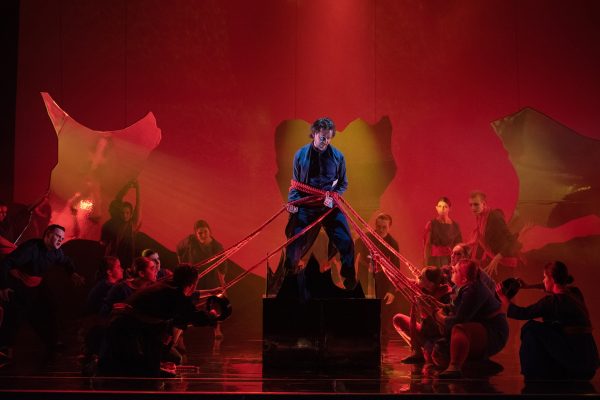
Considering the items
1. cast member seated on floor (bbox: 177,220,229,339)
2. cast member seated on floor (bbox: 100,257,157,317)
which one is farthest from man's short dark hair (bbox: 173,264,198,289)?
cast member seated on floor (bbox: 177,220,229,339)

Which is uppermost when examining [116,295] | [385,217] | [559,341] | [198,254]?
[385,217]

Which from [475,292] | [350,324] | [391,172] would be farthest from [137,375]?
[391,172]

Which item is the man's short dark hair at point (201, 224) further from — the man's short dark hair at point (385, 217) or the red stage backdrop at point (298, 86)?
the man's short dark hair at point (385, 217)

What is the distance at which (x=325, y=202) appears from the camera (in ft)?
17.2

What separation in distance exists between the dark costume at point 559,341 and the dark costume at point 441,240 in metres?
3.27

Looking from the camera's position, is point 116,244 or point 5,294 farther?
point 116,244

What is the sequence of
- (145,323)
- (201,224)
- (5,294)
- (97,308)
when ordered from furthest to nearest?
1. (201,224)
2. (5,294)
3. (97,308)
4. (145,323)

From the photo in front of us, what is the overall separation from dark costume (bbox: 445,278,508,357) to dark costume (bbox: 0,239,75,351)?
3.47 meters

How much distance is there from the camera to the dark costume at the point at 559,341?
4.54 m

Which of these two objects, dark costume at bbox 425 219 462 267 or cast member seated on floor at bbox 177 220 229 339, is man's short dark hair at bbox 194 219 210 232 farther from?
dark costume at bbox 425 219 462 267

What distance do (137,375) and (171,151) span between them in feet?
13.8

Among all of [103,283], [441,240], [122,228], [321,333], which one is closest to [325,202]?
[321,333]

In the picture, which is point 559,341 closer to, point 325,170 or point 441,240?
point 325,170

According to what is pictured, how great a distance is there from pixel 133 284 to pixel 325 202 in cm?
152
